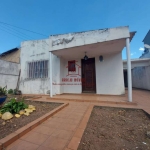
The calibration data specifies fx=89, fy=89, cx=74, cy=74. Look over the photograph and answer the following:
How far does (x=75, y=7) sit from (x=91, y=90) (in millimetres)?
6992

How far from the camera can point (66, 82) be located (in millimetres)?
6641

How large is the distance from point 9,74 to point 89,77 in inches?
243

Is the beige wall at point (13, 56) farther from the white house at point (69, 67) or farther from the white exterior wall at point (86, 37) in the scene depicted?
the white exterior wall at point (86, 37)

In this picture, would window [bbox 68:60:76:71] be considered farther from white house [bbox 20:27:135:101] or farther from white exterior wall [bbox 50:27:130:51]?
white exterior wall [bbox 50:27:130:51]

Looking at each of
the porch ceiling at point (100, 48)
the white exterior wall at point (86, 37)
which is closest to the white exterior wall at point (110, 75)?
the porch ceiling at point (100, 48)

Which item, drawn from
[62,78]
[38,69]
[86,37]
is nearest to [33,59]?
[38,69]

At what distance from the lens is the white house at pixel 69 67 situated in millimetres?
5156

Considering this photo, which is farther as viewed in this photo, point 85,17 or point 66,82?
point 85,17

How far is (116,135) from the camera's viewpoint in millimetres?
1837

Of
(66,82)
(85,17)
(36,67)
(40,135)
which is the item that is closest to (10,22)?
(36,67)

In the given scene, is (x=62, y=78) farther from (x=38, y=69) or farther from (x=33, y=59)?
(x=33, y=59)

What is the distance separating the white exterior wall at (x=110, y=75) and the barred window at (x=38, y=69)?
12.0ft

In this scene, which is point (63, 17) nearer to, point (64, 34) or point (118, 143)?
point (64, 34)

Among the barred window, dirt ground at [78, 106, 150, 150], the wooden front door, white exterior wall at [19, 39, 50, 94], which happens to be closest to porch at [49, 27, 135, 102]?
the wooden front door
